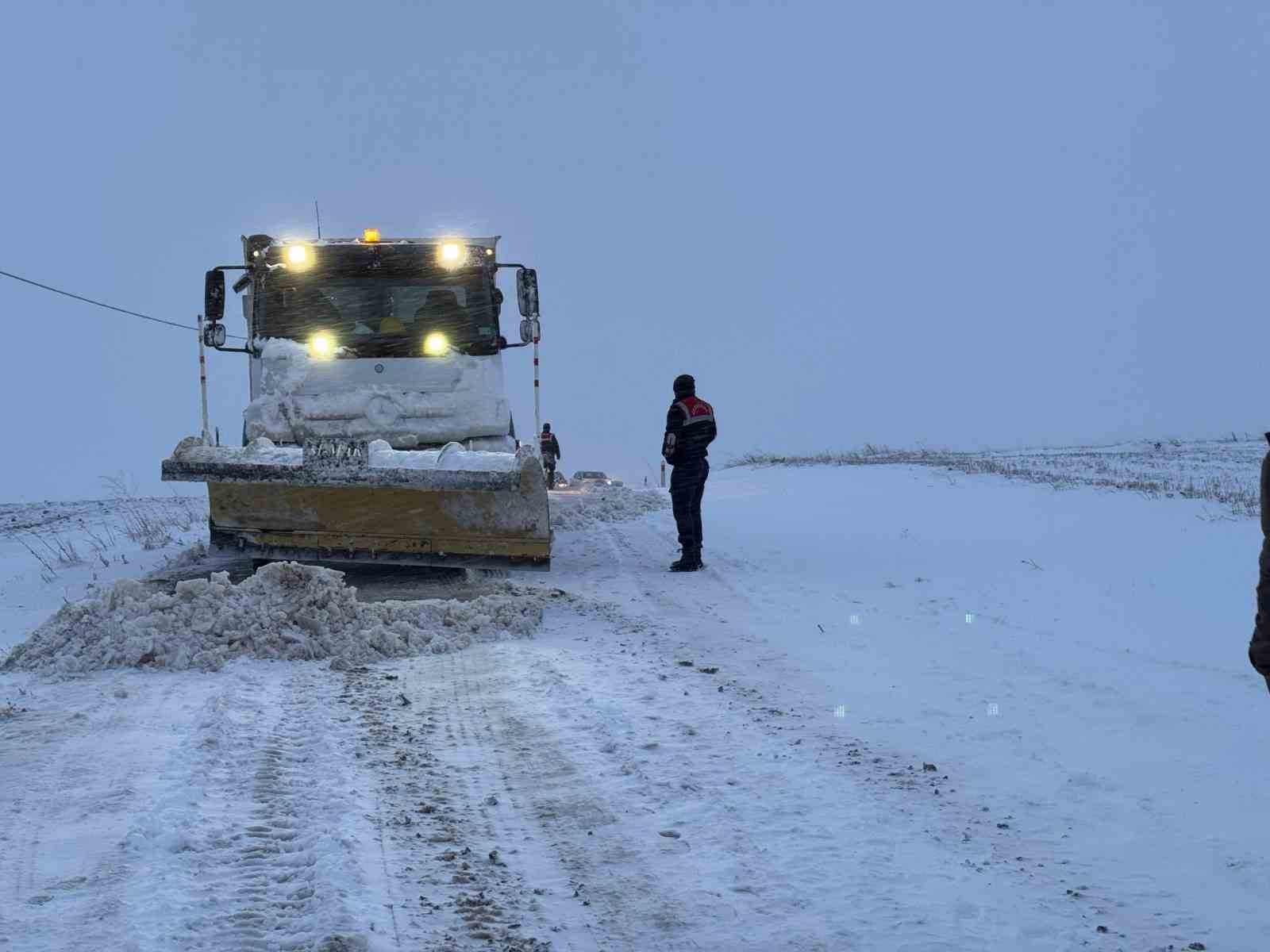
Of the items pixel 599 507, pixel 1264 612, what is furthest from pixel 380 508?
pixel 599 507

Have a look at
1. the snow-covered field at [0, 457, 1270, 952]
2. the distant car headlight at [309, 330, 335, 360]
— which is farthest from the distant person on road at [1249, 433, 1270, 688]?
the distant car headlight at [309, 330, 335, 360]

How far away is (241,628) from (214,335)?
5008 mm

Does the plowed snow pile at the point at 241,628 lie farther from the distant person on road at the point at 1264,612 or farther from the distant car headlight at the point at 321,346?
the distant person on road at the point at 1264,612

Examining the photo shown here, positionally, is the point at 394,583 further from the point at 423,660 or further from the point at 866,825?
the point at 866,825

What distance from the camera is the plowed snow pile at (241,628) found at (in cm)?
611

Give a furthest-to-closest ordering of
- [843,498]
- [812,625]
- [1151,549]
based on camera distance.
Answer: [843,498], [1151,549], [812,625]

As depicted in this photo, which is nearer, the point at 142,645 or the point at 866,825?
the point at 866,825

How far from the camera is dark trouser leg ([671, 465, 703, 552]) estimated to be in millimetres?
10367

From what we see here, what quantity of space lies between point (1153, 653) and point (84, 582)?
8076 mm

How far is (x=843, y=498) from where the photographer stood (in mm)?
17266

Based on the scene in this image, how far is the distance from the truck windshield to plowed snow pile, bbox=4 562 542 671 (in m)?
3.91

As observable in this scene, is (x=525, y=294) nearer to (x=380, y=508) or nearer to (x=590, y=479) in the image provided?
(x=380, y=508)

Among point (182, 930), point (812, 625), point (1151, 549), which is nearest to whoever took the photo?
point (182, 930)

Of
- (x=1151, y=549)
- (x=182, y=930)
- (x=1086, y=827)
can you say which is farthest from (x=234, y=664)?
(x=1151, y=549)
